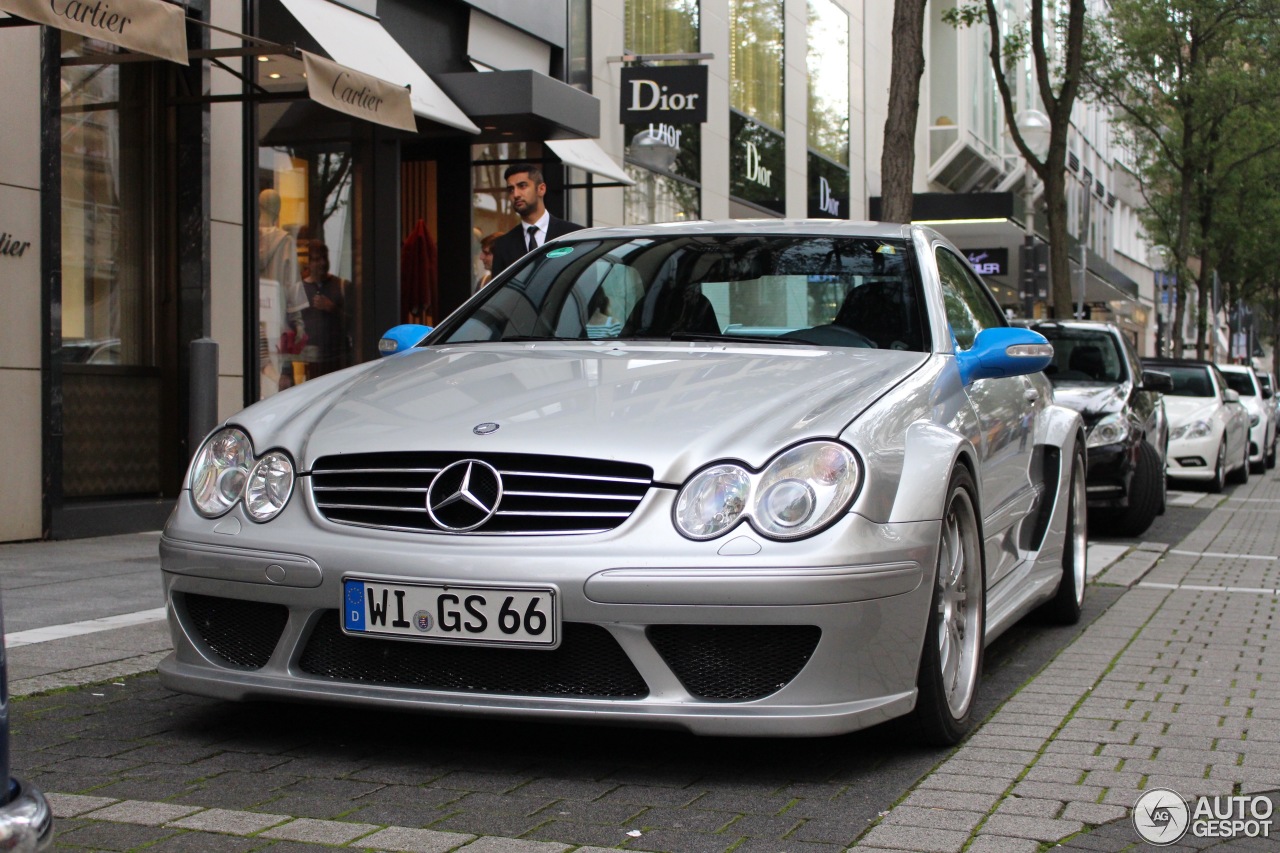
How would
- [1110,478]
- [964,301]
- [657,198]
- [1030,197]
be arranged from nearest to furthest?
1. [964,301]
2. [1110,478]
3. [657,198]
4. [1030,197]

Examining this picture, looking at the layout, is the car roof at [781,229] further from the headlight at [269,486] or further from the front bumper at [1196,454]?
the front bumper at [1196,454]

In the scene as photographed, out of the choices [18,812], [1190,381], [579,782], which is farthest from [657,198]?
[18,812]

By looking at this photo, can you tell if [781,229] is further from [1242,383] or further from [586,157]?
[1242,383]

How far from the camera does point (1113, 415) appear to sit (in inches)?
456

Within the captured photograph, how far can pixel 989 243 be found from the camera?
34250mm

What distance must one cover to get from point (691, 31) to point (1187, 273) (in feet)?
58.8

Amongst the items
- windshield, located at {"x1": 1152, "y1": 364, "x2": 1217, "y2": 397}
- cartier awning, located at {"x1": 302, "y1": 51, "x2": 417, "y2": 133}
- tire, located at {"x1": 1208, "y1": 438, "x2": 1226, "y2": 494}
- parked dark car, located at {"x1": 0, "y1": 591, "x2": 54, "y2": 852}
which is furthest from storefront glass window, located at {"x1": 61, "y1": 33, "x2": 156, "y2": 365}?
windshield, located at {"x1": 1152, "y1": 364, "x2": 1217, "y2": 397}

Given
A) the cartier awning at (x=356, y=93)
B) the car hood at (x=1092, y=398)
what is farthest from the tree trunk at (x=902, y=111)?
the cartier awning at (x=356, y=93)

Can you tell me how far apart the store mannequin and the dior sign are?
6.35m

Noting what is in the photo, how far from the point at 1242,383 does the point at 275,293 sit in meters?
16.4

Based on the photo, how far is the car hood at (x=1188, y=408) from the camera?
1780cm

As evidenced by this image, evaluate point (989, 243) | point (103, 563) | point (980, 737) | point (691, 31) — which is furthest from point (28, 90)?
point (989, 243)

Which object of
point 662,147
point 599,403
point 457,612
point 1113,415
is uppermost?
point 662,147

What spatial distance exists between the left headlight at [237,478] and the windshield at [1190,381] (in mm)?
15718
